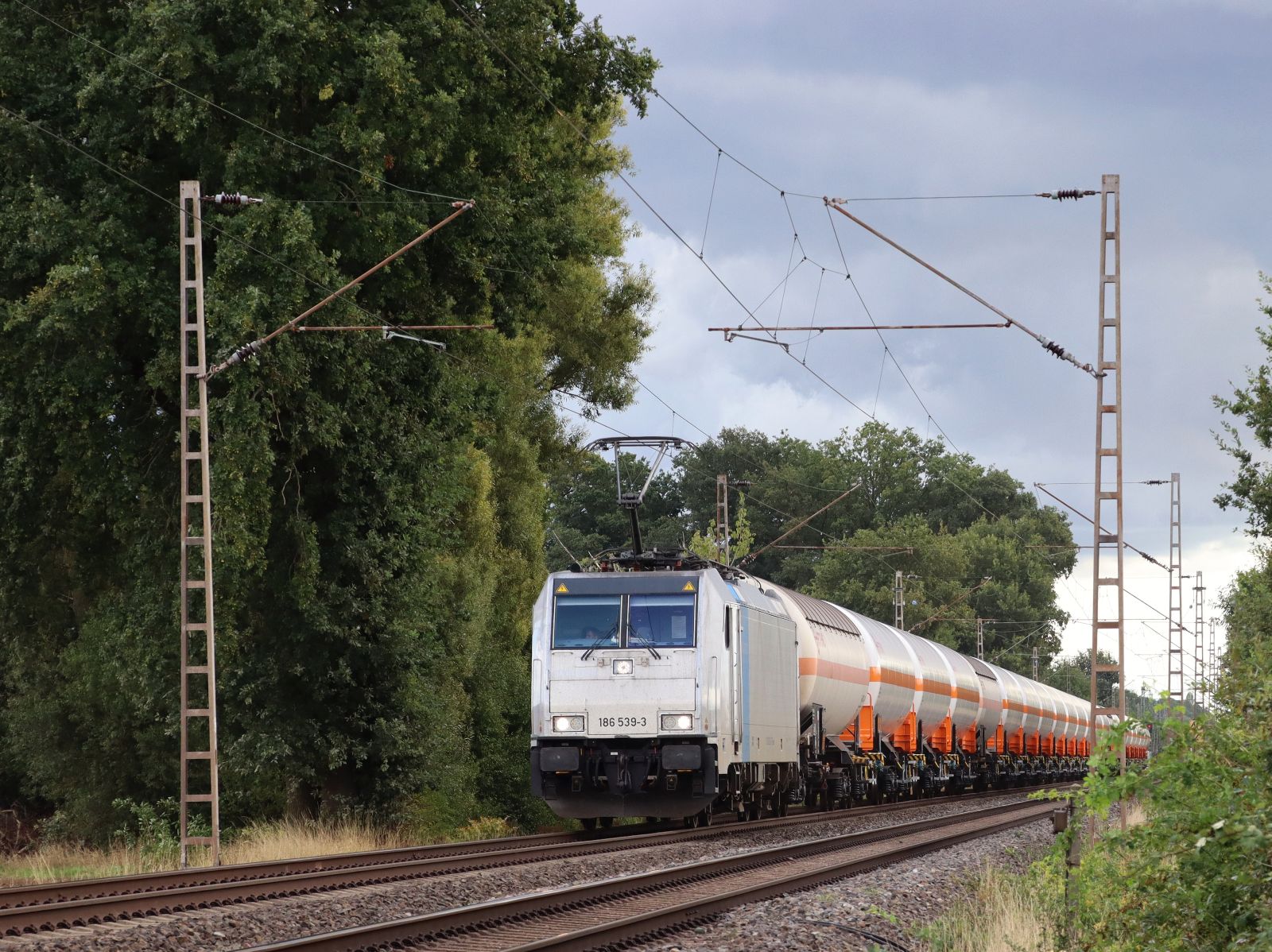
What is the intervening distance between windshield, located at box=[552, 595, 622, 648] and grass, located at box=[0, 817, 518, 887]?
3890mm

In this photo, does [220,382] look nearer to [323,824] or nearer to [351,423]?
[351,423]

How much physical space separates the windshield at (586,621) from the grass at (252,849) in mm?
3890

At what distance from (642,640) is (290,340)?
21.8ft

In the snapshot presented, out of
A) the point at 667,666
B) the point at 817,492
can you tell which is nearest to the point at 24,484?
the point at 667,666

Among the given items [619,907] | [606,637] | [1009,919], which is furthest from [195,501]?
[1009,919]

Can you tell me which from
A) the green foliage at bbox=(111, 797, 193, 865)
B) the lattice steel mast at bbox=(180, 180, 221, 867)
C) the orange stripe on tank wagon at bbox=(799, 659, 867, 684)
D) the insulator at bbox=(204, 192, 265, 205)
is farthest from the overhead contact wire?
the orange stripe on tank wagon at bbox=(799, 659, 867, 684)

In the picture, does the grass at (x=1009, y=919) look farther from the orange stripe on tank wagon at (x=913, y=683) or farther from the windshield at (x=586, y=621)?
the orange stripe on tank wagon at (x=913, y=683)

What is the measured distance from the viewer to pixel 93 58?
23406mm

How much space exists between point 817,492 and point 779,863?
90127 millimetres

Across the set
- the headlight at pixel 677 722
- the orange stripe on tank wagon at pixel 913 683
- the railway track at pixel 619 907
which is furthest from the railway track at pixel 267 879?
the orange stripe on tank wagon at pixel 913 683

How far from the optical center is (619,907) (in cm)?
1380

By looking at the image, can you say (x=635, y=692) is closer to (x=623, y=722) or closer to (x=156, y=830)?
(x=623, y=722)

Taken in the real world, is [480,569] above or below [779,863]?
above

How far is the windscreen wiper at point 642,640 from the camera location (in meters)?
22.0
